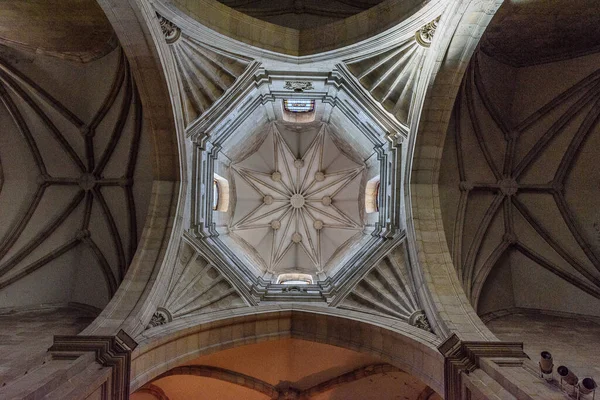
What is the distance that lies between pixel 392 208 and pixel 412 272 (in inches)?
86.1

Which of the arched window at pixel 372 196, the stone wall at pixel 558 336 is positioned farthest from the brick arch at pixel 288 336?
the arched window at pixel 372 196

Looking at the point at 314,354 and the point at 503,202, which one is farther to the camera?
the point at 503,202

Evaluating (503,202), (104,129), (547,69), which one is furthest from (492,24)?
(104,129)

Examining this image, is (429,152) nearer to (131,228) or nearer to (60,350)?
(131,228)

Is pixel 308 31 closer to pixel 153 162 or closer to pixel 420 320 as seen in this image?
pixel 153 162

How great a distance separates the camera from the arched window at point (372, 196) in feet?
60.7

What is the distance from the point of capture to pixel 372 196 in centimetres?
1886

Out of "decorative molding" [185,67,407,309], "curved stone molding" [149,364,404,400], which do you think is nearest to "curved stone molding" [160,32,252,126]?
"decorative molding" [185,67,407,309]

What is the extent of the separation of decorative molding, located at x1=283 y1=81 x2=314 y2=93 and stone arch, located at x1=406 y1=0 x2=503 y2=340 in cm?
302

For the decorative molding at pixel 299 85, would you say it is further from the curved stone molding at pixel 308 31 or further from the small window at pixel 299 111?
the small window at pixel 299 111

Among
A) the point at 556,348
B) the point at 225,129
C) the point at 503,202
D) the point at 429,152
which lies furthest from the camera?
the point at 503,202

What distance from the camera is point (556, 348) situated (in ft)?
36.0

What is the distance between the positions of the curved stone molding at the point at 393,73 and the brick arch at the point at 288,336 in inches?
221

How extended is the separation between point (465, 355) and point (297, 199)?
46.2ft
